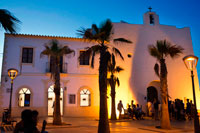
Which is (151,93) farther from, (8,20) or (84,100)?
(8,20)

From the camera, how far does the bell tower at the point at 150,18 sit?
22.1m

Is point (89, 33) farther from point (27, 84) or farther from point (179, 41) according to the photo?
point (179, 41)

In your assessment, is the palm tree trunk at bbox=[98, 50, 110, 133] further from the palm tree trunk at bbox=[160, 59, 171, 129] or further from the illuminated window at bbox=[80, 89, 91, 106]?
the illuminated window at bbox=[80, 89, 91, 106]

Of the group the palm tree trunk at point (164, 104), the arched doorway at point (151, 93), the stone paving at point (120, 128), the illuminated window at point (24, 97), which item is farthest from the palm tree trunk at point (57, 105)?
the arched doorway at point (151, 93)

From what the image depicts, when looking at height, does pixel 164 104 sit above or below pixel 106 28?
below

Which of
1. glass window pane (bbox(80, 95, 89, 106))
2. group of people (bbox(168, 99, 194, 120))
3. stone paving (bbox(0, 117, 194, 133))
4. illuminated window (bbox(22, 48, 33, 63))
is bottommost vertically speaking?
stone paving (bbox(0, 117, 194, 133))

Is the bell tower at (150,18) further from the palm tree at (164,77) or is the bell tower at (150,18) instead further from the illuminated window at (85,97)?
the palm tree at (164,77)

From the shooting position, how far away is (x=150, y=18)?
22.5m

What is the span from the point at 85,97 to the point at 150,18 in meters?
11.4

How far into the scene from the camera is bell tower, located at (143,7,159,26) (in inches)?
869

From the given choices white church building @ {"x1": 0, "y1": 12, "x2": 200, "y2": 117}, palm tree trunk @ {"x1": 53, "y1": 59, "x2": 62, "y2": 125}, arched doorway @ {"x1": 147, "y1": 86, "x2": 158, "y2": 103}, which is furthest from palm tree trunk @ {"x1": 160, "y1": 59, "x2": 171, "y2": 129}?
arched doorway @ {"x1": 147, "y1": 86, "x2": 158, "y2": 103}

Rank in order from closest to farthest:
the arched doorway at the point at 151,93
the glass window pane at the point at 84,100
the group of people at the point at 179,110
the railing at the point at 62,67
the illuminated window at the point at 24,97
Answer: the group of people at the point at 179,110, the illuminated window at the point at 24,97, the railing at the point at 62,67, the glass window pane at the point at 84,100, the arched doorway at the point at 151,93

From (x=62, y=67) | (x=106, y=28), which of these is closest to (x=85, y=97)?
(x=62, y=67)

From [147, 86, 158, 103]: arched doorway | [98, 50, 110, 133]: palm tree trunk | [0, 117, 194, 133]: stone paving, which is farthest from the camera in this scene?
[147, 86, 158, 103]: arched doorway
